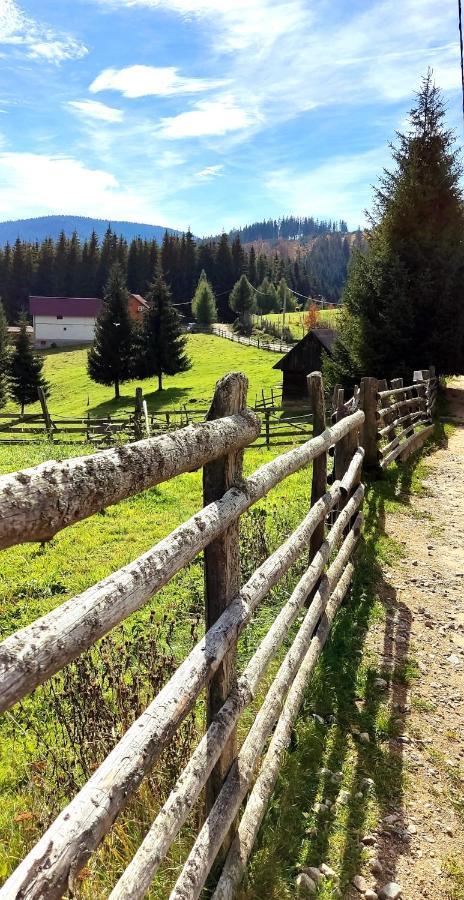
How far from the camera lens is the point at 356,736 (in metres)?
3.73

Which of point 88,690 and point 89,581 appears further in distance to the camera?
point 89,581

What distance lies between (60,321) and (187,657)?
90312mm

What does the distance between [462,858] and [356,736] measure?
915 mm

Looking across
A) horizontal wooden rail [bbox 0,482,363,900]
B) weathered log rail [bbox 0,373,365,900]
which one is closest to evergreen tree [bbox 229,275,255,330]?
weathered log rail [bbox 0,373,365,900]

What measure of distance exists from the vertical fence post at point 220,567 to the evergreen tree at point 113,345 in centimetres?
4675

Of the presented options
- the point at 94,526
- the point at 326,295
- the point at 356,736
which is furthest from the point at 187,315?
the point at 356,736

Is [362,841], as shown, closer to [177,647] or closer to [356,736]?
[356,736]

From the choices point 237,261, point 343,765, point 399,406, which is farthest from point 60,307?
point 343,765

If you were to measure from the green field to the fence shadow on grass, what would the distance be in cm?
3593

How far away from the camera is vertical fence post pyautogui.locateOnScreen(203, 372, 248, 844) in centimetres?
255

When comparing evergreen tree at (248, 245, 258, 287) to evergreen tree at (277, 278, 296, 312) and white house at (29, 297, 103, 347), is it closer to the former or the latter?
evergreen tree at (277, 278, 296, 312)

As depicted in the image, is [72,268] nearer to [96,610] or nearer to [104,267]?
[104,267]

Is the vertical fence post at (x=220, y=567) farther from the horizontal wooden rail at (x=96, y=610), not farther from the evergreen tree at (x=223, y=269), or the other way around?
the evergreen tree at (x=223, y=269)

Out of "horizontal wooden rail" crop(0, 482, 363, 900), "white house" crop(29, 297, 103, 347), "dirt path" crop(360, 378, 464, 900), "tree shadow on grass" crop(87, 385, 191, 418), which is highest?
"white house" crop(29, 297, 103, 347)
